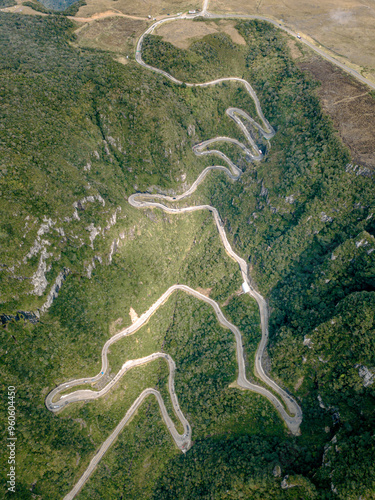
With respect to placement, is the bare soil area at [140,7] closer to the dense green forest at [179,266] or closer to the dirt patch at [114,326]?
the dense green forest at [179,266]

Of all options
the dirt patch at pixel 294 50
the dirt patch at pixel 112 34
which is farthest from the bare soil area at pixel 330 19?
the dirt patch at pixel 112 34

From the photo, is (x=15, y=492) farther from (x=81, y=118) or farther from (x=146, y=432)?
(x=81, y=118)

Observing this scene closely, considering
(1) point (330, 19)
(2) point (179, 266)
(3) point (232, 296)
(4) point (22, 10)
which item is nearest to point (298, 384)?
(3) point (232, 296)

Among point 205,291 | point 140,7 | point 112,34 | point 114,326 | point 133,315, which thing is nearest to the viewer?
point 114,326

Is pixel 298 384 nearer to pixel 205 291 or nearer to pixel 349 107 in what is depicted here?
pixel 205 291

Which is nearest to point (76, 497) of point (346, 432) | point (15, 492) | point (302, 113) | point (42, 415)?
point (15, 492)

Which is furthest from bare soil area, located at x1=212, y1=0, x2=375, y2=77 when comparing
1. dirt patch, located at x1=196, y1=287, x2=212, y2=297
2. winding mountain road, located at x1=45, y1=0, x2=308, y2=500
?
dirt patch, located at x1=196, y1=287, x2=212, y2=297
